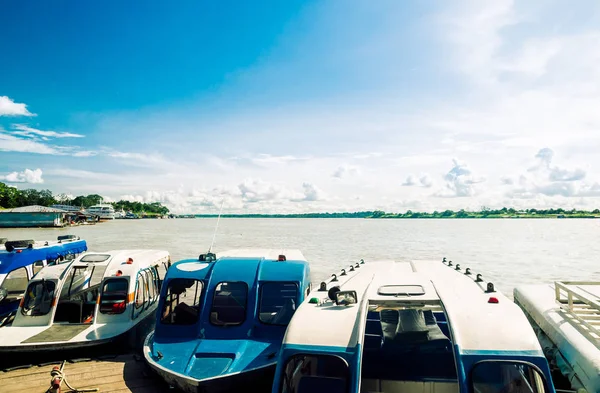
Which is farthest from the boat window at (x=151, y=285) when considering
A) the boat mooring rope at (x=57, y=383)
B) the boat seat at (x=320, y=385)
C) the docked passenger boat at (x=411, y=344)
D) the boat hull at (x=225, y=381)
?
the boat seat at (x=320, y=385)

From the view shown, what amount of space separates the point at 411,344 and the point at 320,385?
2510 mm

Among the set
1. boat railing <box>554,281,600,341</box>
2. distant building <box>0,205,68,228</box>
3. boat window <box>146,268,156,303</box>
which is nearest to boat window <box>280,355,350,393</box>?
boat railing <box>554,281,600,341</box>

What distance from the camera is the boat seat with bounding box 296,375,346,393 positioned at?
479 cm

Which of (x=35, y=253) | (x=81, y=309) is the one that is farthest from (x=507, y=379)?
(x=35, y=253)

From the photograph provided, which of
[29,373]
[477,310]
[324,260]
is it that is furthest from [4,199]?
[477,310]

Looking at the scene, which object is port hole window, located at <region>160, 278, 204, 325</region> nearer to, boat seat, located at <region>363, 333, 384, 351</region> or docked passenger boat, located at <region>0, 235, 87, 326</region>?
boat seat, located at <region>363, 333, 384, 351</region>

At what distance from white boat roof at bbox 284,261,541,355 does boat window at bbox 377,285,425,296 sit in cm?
8

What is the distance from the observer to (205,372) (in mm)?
7211

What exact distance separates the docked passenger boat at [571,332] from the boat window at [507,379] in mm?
1715

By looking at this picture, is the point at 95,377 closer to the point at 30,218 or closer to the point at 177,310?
the point at 177,310

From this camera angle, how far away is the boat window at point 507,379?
439 centimetres

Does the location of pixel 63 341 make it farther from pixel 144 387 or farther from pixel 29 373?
pixel 144 387

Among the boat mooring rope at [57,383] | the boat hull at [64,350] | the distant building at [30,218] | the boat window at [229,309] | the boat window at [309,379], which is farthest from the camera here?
the distant building at [30,218]

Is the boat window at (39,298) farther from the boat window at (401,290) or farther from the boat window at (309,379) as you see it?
the boat window at (401,290)
